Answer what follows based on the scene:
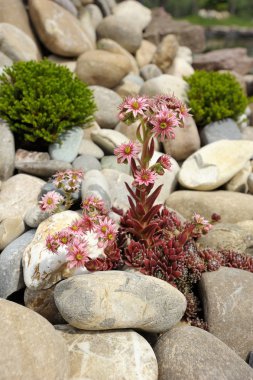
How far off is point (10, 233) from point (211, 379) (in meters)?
3.03

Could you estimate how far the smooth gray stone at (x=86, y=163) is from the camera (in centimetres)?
636

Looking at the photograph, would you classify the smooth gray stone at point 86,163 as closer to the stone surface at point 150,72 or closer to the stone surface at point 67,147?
the stone surface at point 67,147

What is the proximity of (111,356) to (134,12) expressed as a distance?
510 inches

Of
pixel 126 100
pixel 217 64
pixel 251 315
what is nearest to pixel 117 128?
pixel 126 100

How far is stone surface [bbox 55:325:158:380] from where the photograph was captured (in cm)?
328

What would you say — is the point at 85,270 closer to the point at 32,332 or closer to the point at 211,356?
the point at 32,332

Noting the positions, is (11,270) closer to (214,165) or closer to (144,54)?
(214,165)

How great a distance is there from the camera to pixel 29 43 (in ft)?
29.6

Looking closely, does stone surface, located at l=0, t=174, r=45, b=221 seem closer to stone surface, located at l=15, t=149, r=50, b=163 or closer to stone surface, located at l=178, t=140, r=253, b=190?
stone surface, located at l=15, t=149, r=50, b=163

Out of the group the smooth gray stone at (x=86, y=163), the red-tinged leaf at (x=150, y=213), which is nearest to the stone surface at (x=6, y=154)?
the smooth gray stone at (x=86, y=163)

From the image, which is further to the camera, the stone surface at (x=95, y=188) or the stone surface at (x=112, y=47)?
the stone surface at (x=112, y=47)

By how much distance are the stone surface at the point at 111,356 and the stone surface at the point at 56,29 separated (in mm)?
8170

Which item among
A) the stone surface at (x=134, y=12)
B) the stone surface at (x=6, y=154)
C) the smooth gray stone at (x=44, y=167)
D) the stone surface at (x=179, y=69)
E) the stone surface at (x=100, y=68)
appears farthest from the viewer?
the stone surface at (x=134, y=12)

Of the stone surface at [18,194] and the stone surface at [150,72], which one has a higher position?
the stone surface at [18,194]
